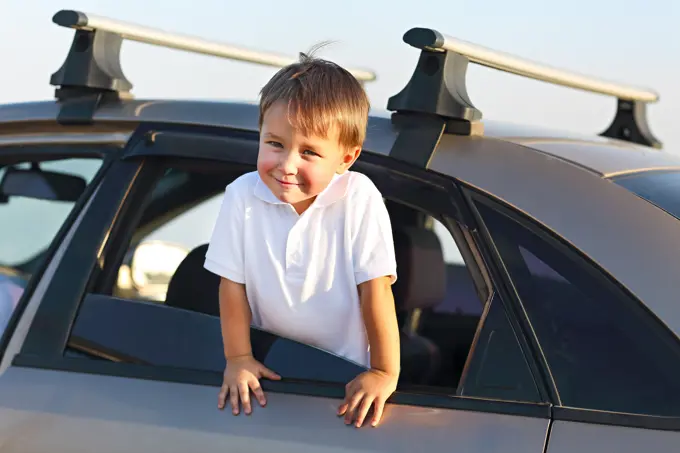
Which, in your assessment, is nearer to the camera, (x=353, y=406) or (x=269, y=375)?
(x=353, y=406)

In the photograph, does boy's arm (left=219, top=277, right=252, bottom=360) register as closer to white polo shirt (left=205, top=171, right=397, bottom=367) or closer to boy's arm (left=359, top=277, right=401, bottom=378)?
white polo shirt (left=205, top=171, right=397, bottom=367)

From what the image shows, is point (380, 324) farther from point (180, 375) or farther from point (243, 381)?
point (180, 375)

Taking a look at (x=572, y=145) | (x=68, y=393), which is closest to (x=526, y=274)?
(x=572, y=145)

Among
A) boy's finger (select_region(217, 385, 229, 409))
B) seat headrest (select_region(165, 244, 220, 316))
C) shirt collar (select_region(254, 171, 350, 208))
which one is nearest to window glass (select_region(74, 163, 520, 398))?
seat headrest (select_region(165, 244, 220, 316))

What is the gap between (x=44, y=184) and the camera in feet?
10.1

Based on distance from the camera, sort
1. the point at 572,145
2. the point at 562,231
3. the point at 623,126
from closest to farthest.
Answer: the point at 562,231 < the point at 572,145 < the point at 623,126

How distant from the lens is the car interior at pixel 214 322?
2158mm

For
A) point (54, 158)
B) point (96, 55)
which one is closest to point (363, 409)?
point (54, 158)

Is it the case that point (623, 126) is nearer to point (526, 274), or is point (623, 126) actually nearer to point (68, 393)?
point (526, 274)

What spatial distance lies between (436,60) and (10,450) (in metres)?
1.21

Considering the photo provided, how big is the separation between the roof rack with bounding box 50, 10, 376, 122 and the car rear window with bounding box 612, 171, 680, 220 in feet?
4.28

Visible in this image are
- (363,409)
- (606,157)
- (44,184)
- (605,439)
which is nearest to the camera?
(605,439)

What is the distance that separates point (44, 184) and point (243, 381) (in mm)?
1318

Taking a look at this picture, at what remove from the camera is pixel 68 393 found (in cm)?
217
